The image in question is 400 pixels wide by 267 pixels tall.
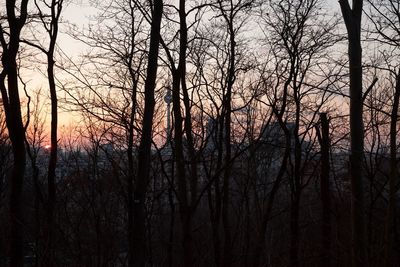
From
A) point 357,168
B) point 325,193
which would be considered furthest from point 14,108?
point 357,168

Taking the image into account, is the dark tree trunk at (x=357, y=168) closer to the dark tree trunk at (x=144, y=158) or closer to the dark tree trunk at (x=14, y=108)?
the dark tree trunk at (x=144, y=158)

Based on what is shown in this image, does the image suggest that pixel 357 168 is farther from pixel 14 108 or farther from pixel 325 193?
pixel 14 108

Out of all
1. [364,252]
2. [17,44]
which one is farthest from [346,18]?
[17,44]

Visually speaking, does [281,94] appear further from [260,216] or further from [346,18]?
[346,18]

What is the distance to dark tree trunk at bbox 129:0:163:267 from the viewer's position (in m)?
7.14

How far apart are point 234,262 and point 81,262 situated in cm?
645

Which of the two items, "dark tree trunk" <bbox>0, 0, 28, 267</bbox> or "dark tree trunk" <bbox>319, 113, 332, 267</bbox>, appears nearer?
"dark tree trunk" <bbox>319, 113, 332, 267</bbox>

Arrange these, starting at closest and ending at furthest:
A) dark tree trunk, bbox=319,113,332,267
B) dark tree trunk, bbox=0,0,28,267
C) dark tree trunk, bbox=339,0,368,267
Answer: dark tree trunk, bbox=339,0,368,267 < dark tree trunk, bbox=319,113,332,267 < dark tree trunk, bbox=0,0,28,267

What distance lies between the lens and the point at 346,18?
552 centimetres

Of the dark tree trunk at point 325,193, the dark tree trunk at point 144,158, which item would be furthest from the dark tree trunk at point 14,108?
the dark tree trunk at point 325,193

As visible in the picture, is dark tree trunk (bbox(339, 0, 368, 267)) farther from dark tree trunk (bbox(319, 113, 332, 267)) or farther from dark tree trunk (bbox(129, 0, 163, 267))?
dark tree trunk (bbox(319, 113, 332, 267))

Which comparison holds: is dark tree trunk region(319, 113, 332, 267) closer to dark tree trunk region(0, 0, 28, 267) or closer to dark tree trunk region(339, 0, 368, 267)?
dark tree trunk region(339, 0, 368, 267)

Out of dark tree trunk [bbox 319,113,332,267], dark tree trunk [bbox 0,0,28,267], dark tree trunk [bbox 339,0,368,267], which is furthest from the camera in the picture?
dark tree trunk [bbox 0,0,28,267]

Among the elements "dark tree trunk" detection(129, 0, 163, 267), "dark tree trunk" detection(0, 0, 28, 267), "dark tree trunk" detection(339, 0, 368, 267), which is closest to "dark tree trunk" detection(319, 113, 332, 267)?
"dark tree trunk" detection(129, 0, 163, 267)
